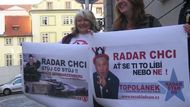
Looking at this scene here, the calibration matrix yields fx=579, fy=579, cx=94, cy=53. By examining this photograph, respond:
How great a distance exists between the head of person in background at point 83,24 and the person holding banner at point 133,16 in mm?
432

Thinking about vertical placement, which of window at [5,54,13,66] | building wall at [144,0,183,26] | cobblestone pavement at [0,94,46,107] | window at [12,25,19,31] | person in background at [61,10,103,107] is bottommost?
cobblestone pavement at [0,94,46,107]

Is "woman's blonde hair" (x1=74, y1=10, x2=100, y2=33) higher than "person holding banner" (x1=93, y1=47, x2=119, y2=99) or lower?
higher

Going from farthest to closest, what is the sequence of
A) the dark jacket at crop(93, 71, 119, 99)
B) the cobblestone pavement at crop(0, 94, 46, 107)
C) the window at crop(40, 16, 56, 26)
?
the window at crop(40, 16, 56, 26) < the cobblestone pavement at crop(0, 94, 46, 107) < the dark jacket at crop(93, 71, 119, 99)

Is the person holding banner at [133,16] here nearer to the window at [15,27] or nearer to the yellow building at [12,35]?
the yellow building at [12,35]

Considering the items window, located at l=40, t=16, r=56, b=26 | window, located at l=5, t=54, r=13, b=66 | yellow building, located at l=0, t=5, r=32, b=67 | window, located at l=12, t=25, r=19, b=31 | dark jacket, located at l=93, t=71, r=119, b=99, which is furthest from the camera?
window, located at l=12, t=25, r=19, b=31

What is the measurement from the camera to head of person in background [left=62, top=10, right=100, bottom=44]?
4457mm

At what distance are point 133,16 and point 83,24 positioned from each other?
22.3 inches

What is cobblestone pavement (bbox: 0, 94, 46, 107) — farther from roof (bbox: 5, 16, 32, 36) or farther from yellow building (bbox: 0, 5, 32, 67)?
roof (bbox: 5, 16, 32, 36)

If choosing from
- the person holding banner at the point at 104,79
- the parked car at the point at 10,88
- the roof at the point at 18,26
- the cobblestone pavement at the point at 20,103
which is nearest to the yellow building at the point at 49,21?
the roof at the point at 18,26

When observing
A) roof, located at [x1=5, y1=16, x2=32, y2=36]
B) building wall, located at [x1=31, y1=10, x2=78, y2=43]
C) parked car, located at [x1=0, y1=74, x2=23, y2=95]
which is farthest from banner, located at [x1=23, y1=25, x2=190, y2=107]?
roof, located at [x1=5, y1=16, x2=32, y2=36]

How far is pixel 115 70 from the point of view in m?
3.72

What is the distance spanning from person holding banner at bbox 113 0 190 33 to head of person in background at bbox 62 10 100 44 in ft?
1.42

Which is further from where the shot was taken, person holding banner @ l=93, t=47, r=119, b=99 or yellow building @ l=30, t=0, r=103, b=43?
yellow building @ l=30, t=0, r=103, b=43

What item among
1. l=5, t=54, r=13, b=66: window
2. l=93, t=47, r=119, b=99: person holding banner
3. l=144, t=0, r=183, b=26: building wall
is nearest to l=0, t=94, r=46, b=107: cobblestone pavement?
l=144, t=0, r=183, b=26: building wall
